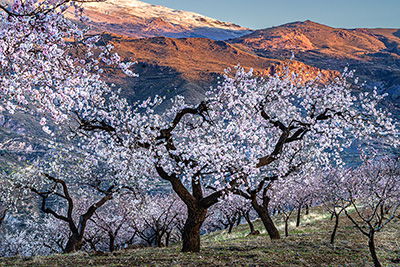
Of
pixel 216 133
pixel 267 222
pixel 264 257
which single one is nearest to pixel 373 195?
pixel 267 222

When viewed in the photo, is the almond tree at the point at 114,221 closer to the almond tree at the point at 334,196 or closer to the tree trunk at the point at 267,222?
the tree trunk at the point at 267,222

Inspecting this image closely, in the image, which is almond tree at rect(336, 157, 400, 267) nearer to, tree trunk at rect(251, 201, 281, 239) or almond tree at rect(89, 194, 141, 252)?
tree trunk at rect(251, 201, 281, 239)

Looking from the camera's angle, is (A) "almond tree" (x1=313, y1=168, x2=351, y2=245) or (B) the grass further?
(A) "almond tree" (x1=313, y1=168, x2=351, y2=245)

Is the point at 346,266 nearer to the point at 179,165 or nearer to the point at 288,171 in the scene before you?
the point at 288,171

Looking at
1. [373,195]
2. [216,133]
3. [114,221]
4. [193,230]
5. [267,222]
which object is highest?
[216,133]

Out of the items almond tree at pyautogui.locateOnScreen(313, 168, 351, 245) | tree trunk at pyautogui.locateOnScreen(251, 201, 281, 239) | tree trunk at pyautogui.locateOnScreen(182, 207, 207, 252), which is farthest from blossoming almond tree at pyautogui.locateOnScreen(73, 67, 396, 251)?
tree trunk at pyautogui.locateOnScreen(251, 201, 281, 239)

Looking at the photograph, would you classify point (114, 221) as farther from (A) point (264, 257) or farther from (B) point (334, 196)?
(A) point (264, 257)

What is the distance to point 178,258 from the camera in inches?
422

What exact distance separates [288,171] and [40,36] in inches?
512

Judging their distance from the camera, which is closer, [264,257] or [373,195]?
[264,257]

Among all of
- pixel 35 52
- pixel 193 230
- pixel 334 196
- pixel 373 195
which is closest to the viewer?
pixel 35 52

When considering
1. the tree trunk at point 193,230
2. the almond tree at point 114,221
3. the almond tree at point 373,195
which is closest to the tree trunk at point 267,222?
the almond tree at point 373,195

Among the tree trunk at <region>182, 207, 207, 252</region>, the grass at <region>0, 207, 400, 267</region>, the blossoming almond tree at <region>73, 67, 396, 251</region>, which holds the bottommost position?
the grass at <region>0, 207, 400, 267</region>

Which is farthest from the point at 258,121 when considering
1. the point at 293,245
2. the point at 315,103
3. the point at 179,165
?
the point at 293,245
